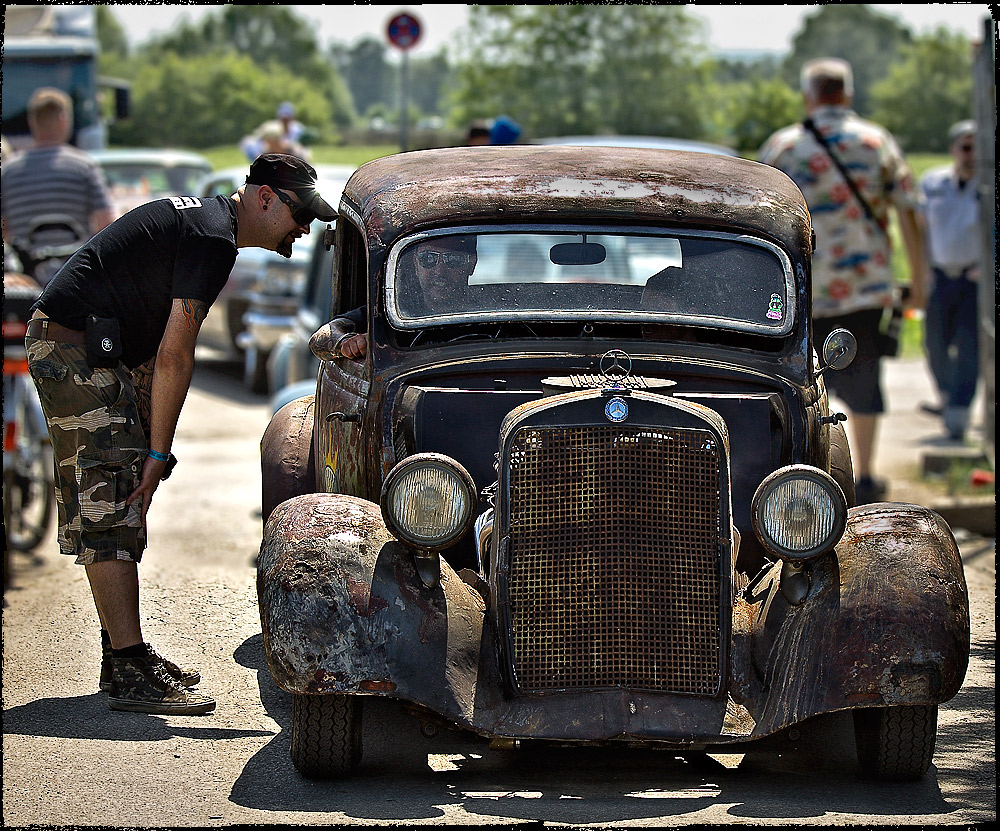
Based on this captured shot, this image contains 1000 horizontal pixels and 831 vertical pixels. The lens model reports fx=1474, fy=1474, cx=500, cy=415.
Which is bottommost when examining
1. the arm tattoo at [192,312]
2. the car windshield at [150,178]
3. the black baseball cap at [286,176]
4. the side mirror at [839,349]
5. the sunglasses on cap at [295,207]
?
the side mirror at [839,349]

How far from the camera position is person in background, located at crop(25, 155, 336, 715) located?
5117mm

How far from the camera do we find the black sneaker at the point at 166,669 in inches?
207

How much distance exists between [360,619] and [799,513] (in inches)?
52.8

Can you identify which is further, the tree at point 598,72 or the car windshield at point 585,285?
the tree at point 598,72

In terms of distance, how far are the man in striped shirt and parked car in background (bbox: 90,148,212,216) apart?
29.8 ft

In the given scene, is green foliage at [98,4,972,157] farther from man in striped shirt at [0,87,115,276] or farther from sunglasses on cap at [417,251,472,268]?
sunglasses on cap at [417,251,472,268]

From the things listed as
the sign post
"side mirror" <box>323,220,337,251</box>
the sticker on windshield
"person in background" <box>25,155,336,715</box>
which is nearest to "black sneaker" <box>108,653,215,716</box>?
"person in background" <box>25,155,336,715</box>

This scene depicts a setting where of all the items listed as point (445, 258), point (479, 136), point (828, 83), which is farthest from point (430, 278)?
point (479, 136)

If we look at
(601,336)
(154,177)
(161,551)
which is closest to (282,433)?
(601,336)

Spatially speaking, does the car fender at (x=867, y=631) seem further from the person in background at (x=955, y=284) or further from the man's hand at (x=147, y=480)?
the person in background at (x=955, y=284)

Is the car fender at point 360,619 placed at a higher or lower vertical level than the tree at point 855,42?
lower

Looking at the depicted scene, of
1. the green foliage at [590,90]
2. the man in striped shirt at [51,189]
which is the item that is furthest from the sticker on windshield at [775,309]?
the green foliage at [590,90]

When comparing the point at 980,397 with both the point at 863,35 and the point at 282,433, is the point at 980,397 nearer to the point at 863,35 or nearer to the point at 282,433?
the point at 282,433

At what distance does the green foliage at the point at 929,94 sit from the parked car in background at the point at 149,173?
1576 centimetres
